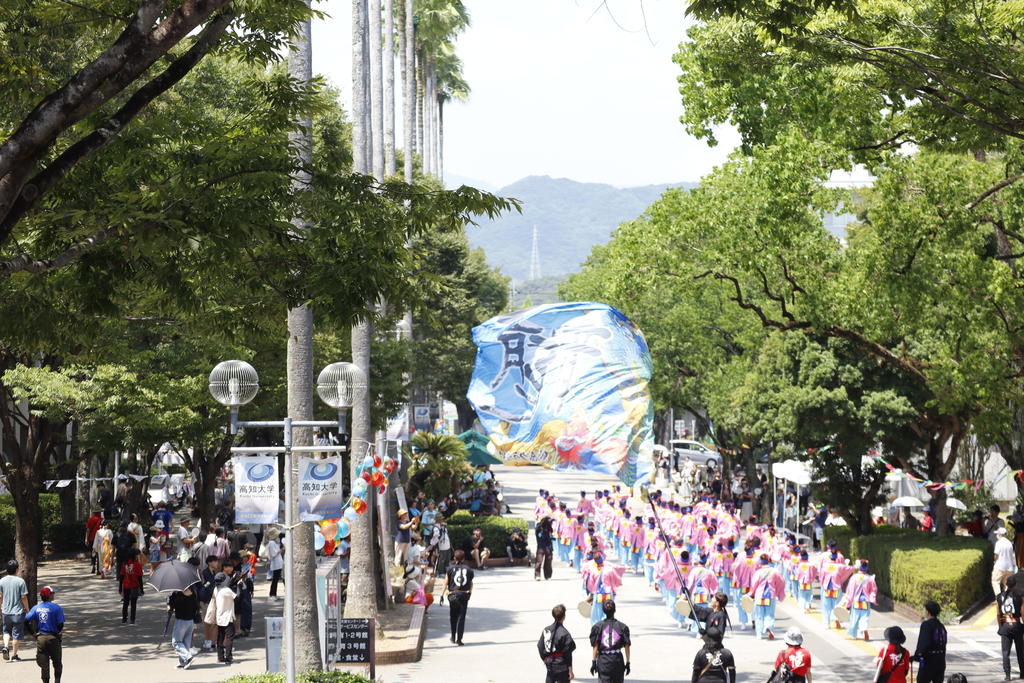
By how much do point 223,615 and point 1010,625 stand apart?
437 inches

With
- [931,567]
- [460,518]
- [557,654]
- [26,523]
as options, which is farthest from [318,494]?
[460,518]

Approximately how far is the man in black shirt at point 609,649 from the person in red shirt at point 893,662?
2.74 m

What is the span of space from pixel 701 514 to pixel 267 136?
18.6 m

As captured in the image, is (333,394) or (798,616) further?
(798,616)

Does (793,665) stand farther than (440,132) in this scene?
No

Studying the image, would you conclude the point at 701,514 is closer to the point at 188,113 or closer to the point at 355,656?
the point at 355,656

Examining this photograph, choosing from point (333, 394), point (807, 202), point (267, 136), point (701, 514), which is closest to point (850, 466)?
point (701, 514)

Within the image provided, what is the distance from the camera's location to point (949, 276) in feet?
62.4

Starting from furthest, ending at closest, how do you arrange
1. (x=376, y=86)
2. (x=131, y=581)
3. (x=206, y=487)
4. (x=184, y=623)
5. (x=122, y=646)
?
(x=376, y=86)
(x=206, y=487)
(x=131, y=581)
(x=122, y=646)
(x=184, y=623)

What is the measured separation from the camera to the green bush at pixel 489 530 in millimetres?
30219

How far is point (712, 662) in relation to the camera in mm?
12000

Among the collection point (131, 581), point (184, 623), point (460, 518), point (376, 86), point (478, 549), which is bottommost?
point (478, 549)

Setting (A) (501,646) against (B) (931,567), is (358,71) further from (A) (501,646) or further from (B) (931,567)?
(B) (931,567)

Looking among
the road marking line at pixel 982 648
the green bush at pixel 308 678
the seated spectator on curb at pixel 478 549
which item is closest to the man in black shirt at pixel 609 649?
the green bush at pixel 308 678
